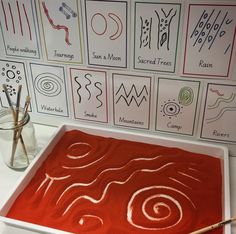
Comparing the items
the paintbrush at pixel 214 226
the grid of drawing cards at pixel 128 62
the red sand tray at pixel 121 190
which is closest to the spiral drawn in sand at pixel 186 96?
the grid of drawing cards at pixel 128 62

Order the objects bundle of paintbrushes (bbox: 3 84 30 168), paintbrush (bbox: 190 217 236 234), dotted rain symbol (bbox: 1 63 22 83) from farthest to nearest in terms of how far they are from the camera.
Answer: dotted rain symbol (bbox: 1 63 22 83)
bundle of paintbrushes (bbox: 3 84 30 168)
paintbrush (bbox: 190 217 236 234)

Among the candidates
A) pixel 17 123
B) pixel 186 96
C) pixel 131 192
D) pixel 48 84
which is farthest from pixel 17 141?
pixel 186 96

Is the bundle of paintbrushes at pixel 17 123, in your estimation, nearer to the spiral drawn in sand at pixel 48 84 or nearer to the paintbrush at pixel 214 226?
the spiral drawn in sand at pixel 48 84

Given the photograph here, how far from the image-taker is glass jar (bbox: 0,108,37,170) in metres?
0.71

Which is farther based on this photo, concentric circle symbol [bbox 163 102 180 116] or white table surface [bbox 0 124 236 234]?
concentric circle symbol [bbox 163 102 180 116]

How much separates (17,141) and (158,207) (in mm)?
339

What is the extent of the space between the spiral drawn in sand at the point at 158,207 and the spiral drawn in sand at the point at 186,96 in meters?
0.20

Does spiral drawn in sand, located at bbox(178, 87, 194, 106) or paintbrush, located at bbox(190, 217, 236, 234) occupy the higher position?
spiral drawn in sand, located at bbox(178, 87, 194, 106)

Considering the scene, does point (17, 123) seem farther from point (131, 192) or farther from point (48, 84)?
point (131, 192)

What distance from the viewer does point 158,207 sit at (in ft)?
2.04

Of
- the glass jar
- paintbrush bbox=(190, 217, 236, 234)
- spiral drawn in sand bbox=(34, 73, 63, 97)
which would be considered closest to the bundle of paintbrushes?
the glass jar

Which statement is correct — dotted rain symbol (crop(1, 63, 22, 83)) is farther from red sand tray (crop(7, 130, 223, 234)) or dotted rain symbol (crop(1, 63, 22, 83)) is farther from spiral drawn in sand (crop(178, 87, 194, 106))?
spiral drawn in sand (crop(178, 87, 194, 106))

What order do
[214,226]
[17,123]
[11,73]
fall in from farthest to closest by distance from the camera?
[11,73], [17,123], [214,226]

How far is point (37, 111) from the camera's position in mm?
857
